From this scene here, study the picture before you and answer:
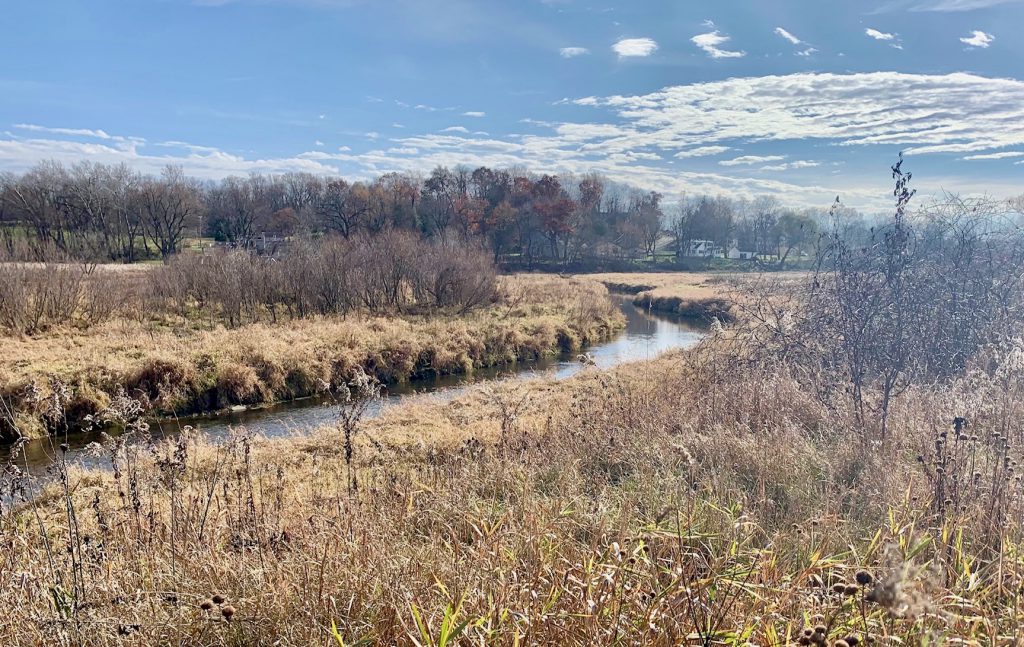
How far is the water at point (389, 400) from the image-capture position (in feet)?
36.1

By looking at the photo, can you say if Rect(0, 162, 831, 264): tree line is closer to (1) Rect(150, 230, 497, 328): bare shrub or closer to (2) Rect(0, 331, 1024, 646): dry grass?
(1) Rect(150, 230, 497, 328): bare shrub

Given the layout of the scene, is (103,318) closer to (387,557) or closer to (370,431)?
(370,431)

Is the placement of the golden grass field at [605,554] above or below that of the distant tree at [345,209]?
below

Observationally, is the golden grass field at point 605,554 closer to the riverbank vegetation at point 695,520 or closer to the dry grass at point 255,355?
the riverbank vegetation at point 695,520

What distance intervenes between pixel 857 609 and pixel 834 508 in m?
1.39

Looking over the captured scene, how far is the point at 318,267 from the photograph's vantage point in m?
24.1

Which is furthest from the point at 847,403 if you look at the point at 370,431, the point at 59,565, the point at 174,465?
the point at 370,431

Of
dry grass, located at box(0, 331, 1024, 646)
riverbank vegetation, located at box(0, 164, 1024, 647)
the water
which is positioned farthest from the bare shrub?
dry grass, located at box(0, 331, 1024, 646)

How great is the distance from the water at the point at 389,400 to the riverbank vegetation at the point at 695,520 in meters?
1.83

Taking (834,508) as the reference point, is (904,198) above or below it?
above

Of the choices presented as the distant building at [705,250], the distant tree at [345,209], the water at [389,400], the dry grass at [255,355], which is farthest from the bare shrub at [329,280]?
the distant building at [705,250]

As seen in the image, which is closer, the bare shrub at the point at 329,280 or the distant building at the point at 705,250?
the bare shrub at the point at 329,280

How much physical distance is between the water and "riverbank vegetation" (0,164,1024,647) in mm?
1827

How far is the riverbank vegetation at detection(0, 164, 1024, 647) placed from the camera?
238 centimetres
